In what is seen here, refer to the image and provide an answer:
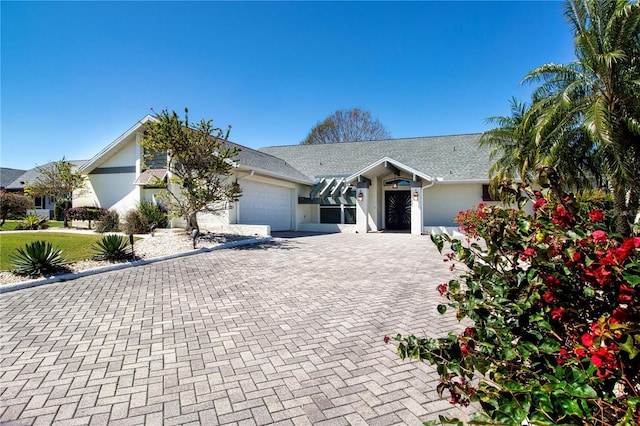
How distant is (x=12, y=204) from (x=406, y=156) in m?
34.2

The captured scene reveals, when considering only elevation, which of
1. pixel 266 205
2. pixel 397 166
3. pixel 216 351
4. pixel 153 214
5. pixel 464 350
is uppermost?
pixel 397 166

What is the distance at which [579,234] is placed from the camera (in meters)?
2.35

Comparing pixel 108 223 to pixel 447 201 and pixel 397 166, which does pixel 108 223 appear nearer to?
pixel 397 166

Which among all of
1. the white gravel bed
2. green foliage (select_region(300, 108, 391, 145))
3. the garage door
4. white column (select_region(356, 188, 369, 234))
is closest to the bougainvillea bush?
the white gravel bed

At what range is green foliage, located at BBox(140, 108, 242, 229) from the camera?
15.2m

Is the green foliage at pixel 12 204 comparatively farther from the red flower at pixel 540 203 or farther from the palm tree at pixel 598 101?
the palm tree at pixel 598 101

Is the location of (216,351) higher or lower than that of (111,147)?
lower

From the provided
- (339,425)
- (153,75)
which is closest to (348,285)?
(339,425)

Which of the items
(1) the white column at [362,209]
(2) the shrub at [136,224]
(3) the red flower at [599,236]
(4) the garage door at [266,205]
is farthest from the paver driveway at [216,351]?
(1) the white column at [362,209]

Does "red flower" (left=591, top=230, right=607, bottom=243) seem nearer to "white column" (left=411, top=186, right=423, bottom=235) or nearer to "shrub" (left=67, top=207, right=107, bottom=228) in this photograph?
"white column" (left=411, top=186, right=423, bottom=235)

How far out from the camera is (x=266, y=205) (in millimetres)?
23062

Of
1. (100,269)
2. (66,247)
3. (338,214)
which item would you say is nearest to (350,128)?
(338,214)

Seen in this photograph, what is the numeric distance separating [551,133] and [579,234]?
15.2 metres

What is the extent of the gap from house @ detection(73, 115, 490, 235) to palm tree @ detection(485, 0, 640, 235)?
26.3 ft
